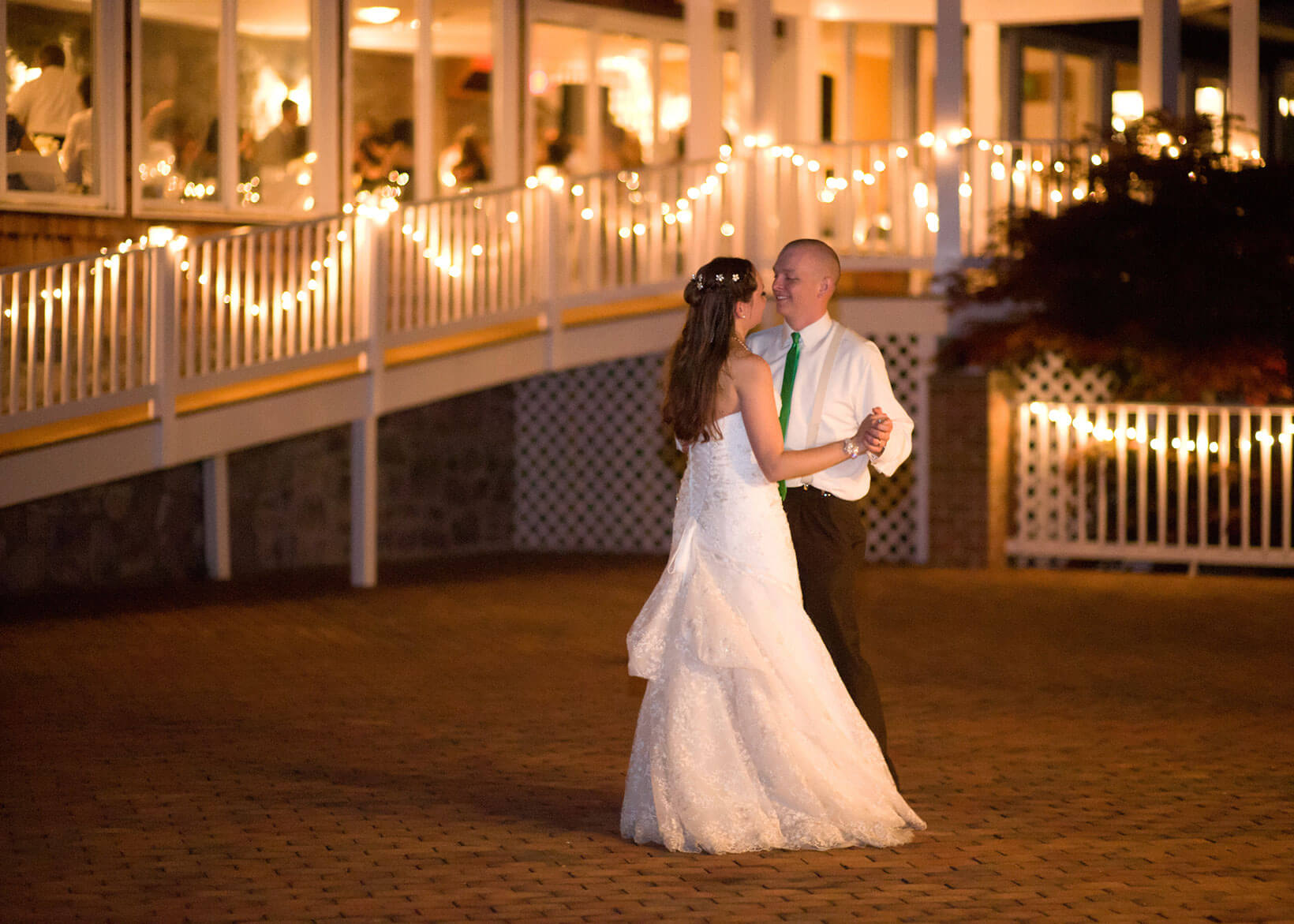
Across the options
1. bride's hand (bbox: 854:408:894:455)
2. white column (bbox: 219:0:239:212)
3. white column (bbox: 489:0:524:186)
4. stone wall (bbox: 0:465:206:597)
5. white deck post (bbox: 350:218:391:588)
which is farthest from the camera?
white column (bbox: 489:0:524:186)

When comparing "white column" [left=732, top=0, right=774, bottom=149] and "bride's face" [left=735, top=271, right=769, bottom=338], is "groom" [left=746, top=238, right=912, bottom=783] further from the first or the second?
"white column" [left=732, top=0, right=774, bottom=149]

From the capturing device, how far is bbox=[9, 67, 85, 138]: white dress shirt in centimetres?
1327

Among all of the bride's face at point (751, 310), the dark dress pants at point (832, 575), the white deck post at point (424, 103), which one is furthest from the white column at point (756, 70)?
the bride's face at point (751, 310)

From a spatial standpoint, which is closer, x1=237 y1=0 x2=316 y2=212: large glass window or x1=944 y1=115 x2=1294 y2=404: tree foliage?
x1=944 y1=115 x2=1294 y2=404: tree foliage

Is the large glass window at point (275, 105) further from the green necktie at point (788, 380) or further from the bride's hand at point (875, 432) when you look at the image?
the bride's hand at point (875, 432)

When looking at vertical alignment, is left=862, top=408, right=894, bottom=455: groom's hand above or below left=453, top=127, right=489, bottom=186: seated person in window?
below

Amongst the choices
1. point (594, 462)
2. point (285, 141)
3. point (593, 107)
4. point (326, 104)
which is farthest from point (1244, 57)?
point (285, 141)

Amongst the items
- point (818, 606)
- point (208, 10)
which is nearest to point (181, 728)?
point (818, 606)

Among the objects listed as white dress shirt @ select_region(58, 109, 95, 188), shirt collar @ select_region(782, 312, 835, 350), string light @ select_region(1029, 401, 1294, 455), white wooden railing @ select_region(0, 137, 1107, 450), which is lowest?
string light @ select_region(1029, 401, 1294, 455)

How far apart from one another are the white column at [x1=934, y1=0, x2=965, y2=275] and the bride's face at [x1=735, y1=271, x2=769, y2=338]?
980 cm

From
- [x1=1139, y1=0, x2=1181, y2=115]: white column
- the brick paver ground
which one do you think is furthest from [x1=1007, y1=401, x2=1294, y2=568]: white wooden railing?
[x1=1139, y1=0, x2=1181, y2=115]: white column

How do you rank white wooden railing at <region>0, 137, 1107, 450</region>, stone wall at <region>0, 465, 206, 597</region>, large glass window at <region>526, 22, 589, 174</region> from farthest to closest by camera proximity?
large glass window at <region>526, 22, 589, 174</region>
stone wall at <region>0, 465, 206, 597</region>
white wooden railing at <region>0, 137, 1107, 450</region>

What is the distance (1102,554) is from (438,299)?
567cm

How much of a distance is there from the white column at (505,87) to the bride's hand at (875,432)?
11.7 meters
